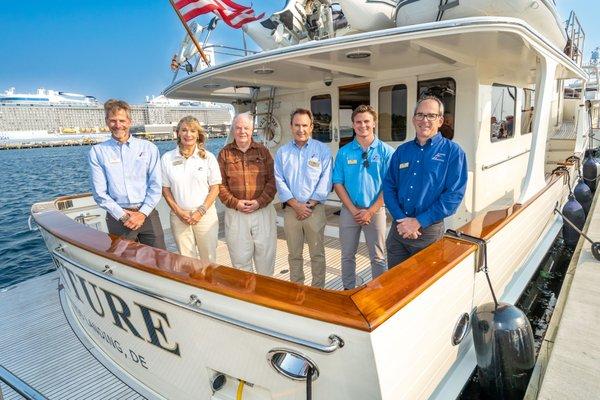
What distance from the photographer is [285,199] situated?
9.86 feet

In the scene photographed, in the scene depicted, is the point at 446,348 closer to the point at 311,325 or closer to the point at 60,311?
the point at 311,325

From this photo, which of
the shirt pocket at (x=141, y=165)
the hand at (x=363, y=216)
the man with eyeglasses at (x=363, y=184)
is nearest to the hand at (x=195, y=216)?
the shirt pocket at (x=141, y=165)

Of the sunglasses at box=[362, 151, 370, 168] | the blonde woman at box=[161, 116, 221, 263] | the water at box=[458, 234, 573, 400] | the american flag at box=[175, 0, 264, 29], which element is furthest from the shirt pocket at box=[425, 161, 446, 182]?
the american flag at box=[175, 0, 264, 29]

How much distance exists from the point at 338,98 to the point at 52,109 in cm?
12517

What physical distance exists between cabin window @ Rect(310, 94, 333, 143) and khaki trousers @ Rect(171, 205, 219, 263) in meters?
3.29

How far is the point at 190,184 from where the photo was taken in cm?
298

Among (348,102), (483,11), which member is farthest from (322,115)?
(483,11)

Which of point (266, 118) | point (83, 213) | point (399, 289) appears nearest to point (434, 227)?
point (399, 289)

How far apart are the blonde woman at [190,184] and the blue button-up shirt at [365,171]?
1110mm

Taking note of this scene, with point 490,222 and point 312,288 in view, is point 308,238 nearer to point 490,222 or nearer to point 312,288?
point 490,222

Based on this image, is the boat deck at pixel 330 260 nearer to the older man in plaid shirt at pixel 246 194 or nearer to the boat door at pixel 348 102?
the older man in plaid shirt at pixel 246 194

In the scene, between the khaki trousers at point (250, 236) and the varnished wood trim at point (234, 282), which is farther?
the khaki trousers at point (250, 236)

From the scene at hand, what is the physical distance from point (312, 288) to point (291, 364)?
0.34m

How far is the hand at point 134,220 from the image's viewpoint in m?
2.78
